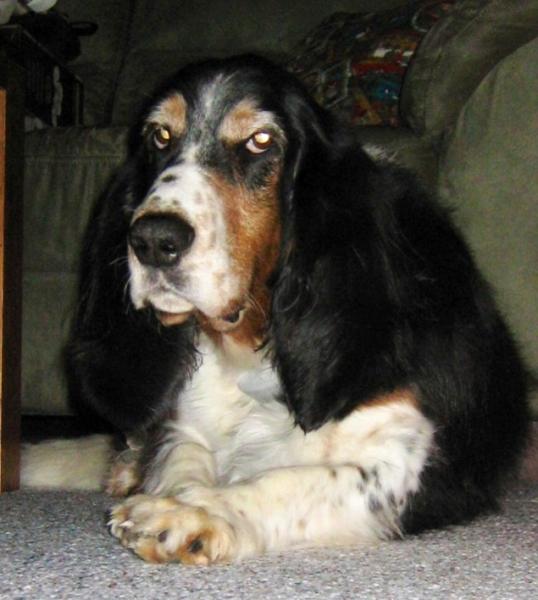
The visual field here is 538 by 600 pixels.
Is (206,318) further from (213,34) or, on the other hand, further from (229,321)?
(213,34)

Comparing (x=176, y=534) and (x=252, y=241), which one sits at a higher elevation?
(x=252, y=241)

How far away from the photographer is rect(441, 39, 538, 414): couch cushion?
2641 millimetres

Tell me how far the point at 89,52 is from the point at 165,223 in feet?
11.1

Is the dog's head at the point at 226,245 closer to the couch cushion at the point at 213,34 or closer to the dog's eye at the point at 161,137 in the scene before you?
→ the dog's eye at the point at 161,137

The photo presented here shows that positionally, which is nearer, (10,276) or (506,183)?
(10,276)

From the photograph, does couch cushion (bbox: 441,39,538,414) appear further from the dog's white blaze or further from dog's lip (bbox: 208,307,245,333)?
the dog's white blaze

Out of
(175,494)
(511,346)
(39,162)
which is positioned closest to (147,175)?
(175,494)

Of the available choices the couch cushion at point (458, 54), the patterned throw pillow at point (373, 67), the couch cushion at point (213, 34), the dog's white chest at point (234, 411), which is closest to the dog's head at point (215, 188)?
the dog's white chest at point (234, 411)

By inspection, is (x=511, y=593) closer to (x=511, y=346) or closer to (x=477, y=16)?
(x=511, y=346)

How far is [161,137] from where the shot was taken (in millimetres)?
2104

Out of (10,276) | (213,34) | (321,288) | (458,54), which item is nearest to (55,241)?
(10,276)

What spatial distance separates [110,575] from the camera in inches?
61.2

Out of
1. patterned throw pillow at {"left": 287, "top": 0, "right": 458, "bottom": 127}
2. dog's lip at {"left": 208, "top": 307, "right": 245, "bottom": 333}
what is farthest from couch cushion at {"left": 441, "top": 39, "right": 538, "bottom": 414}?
dog's lip at {"left": 208, "top": 307, "right": 245, "bottom": 333}

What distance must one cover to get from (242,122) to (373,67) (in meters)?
1.16
